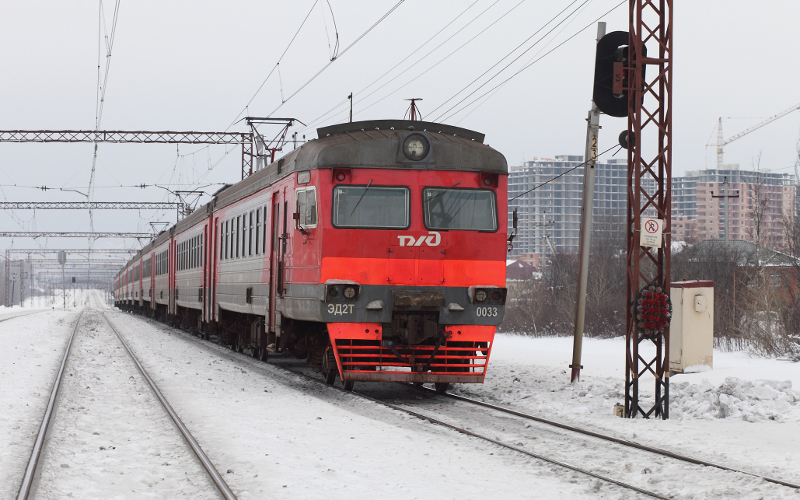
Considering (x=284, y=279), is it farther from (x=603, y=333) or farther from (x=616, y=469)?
(x=603, y=333)

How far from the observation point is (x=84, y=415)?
10.6 metres

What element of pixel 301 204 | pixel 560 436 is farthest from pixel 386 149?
pixel 560 436

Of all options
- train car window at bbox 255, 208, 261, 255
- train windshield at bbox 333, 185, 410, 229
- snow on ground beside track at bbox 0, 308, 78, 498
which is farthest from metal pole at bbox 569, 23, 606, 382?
snow on ground beside track at bbox 0, 308, 78, 498

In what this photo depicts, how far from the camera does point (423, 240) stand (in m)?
11.8

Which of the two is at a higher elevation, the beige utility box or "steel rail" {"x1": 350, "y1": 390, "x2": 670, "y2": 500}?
the beige utility box

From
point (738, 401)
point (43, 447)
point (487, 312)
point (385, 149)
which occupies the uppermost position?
point (385, 149)

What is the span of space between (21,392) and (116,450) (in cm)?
590

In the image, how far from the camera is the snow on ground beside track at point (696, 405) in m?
8.55

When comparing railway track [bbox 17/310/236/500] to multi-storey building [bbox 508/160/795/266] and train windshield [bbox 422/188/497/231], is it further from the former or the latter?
multi-storey building [bbox 508/160/795/266]

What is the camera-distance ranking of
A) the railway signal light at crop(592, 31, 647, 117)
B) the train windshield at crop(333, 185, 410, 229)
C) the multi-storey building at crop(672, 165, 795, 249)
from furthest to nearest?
the multi-storey building at crop(672, 165, 795, 249) < the train windshield at crop(333, 185, 410, 229) < the railway signal light at crop(592, 31, 647, 117)

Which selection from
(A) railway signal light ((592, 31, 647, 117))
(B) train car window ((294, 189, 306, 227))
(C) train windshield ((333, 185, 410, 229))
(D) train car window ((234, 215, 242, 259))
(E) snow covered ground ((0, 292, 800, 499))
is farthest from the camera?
(D) train car window ((234, 215, 242, 259))

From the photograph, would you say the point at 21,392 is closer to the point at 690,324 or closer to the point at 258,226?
the point at 258,226

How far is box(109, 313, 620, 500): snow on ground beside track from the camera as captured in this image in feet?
22.1

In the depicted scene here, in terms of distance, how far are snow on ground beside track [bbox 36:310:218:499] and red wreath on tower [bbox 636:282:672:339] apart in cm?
569
